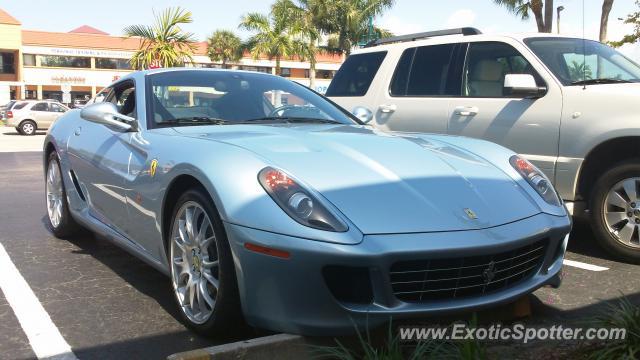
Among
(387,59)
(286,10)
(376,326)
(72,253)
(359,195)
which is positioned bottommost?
(72,253)

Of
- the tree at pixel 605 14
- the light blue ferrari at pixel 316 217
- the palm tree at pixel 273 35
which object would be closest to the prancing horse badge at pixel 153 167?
the light blue ferrari at pixel 316 217

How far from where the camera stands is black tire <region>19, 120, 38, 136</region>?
25.4m

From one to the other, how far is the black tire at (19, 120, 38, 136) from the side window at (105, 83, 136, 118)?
2302cm

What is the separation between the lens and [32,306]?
3.54 meters

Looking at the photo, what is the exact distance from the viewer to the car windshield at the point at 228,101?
12.7 ft

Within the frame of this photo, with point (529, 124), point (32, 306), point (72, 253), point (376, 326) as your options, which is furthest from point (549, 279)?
point (72, 253)

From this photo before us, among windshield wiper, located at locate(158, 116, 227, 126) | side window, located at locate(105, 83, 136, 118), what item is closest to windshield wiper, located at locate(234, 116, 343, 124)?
windshield wiper, located at locate(158, 116, 227, 126)

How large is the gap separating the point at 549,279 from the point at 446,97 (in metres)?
3.01

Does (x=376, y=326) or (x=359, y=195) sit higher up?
(x=359, y=195)

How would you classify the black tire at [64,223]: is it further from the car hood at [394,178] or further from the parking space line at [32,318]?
the car hood at [394,178]

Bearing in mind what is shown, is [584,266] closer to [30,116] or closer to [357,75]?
[357,75]

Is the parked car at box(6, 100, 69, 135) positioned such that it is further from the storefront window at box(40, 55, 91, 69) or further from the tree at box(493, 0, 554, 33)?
the storefront window at box(40, 55, 91, 69)

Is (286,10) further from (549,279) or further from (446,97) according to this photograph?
(549,279)

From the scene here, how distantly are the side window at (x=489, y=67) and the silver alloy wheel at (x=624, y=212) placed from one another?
4.26 feet
